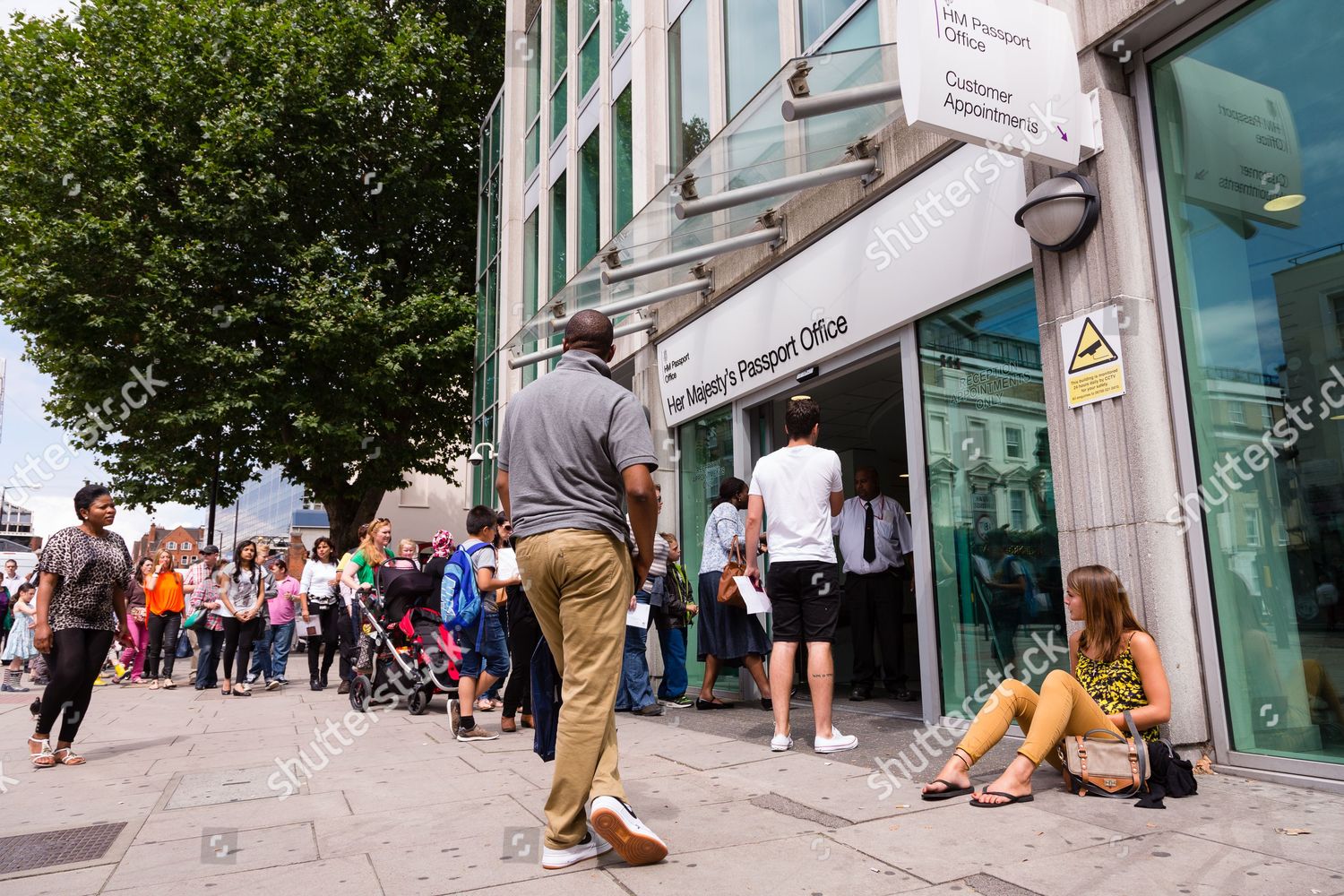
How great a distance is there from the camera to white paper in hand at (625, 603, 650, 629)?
25.2ft

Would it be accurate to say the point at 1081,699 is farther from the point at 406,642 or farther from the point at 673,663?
the point at 406,642

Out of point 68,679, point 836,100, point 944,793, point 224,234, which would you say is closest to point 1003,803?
point 944,793

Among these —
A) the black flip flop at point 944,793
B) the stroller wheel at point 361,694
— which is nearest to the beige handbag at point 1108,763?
the black flip flop at point 944,793

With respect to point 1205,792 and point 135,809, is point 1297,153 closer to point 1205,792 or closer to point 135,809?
point 1205,792

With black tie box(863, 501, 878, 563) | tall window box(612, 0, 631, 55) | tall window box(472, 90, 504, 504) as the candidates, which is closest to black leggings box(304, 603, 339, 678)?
black tie box(863, 501, 878, 563)

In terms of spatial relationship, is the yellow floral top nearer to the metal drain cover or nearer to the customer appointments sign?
the customer appointments sign

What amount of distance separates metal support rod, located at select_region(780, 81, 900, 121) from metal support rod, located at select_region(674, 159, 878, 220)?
1063 mm

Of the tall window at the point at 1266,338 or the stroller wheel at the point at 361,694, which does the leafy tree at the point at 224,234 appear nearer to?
the stroller wheel at the point at 361,694

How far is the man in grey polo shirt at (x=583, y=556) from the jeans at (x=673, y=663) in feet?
16.0

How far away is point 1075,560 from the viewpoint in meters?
5.05

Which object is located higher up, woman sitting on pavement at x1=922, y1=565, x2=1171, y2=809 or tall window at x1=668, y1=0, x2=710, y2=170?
tall window at x1=668, y1=0, x2=710, y2=170

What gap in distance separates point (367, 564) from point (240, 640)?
9.90 feet

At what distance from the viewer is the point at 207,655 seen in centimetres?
1295

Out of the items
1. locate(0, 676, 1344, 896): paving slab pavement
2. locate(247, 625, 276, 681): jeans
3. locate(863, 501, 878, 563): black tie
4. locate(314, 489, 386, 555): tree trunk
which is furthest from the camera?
locate(314, 489, 386, 555): tree trunk
